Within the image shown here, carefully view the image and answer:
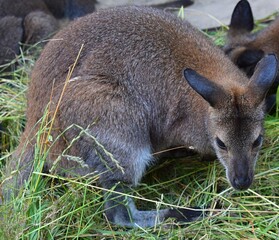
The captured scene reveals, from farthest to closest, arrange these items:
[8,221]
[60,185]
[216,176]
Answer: [216,176]
[60,185]
[8,221]

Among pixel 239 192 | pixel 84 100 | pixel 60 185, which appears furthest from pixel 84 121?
pixel 239 192

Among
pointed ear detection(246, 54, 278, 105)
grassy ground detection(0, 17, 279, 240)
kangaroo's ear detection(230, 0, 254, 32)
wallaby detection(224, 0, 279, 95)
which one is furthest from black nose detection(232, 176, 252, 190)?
kangaroo's ear detection(230, 0, 254, 32)

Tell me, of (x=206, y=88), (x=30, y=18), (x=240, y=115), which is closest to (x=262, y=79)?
(x=240, y=115)

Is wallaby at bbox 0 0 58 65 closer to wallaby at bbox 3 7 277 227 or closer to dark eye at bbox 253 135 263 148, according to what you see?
wallaby at bbox 3 7 277 227

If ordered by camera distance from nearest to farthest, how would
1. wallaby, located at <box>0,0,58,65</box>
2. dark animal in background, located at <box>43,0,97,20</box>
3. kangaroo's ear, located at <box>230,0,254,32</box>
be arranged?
kangaroo's ear, located at <box>230,0,254,32</box> < wallaby, located at <box>0,0,58,65</box> < dark animal in background, located at <box>43,0,97,20</box>

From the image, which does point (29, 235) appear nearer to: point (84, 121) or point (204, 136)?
point (84, 121)

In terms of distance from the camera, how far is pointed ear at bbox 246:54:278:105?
4230 millimetres

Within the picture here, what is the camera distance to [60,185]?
4.48 meters

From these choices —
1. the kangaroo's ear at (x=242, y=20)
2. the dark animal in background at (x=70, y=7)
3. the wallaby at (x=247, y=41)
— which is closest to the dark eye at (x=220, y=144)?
the wallaby at (x=247, y=41)

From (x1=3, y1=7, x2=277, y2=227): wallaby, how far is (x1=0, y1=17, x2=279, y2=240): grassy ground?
0.37 ft

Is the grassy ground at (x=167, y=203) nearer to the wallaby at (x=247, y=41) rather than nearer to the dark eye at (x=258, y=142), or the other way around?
the dark eye at (x=258, y=142)

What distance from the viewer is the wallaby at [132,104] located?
14.2 feet

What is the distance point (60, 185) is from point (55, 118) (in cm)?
44

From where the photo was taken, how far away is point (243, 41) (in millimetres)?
5660
